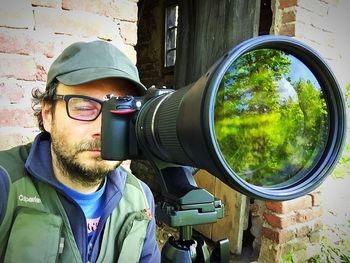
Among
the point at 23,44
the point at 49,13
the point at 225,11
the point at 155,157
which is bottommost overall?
the point at 155,157

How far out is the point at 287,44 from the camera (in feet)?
1.83

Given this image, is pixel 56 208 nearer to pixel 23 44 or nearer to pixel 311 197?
pixel 23 44

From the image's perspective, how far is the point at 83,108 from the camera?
916 mm

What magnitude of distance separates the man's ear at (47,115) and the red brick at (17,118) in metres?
0.17

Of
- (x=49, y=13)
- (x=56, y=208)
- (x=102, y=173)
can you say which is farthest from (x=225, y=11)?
(x=56, y=208)

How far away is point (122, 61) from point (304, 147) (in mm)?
617

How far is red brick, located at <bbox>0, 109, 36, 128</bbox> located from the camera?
114 centimetres

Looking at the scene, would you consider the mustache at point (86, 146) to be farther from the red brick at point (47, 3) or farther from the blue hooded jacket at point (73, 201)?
the red brick at point (47, 3)

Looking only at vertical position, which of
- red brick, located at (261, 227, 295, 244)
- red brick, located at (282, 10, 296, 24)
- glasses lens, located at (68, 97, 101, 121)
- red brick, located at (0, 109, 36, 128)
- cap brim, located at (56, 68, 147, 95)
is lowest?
red brick, located at (261, 227, 295, 244)

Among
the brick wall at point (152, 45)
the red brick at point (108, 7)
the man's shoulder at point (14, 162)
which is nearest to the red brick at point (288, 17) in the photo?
the red brick at point (108, 7)

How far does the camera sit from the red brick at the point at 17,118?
3.75ft

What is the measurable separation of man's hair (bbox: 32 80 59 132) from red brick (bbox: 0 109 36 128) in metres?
0.04

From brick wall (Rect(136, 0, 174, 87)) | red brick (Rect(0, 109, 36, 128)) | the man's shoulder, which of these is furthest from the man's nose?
brick wall (Rect(136, 0, 174, 87))

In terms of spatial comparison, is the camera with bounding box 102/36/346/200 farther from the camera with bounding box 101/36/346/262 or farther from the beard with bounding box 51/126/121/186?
the beard with bounding box 51/126/121/186
